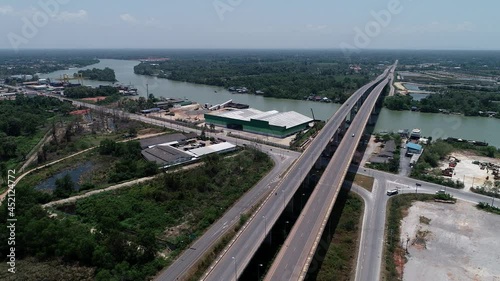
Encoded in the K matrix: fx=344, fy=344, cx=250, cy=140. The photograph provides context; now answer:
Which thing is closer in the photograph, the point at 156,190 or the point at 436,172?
the point at 156,190

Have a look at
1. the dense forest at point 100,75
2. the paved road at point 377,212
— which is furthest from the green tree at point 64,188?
the dense forest at point 100,75

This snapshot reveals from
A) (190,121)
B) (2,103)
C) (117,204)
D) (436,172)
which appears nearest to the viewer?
(117,204)

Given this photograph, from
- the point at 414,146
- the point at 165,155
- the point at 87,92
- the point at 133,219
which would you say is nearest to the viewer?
the point at 133,219

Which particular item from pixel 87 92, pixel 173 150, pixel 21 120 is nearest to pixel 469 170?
pixel 173 150

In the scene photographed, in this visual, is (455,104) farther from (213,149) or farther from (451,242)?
(451,242)

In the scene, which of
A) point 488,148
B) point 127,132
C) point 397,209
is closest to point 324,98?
point 488,148

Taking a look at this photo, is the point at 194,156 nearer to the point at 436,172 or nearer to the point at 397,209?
the point at 397,209

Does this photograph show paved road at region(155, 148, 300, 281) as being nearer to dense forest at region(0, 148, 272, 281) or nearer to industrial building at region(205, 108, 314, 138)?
dense forest at region(0, 148, 272, 281)
